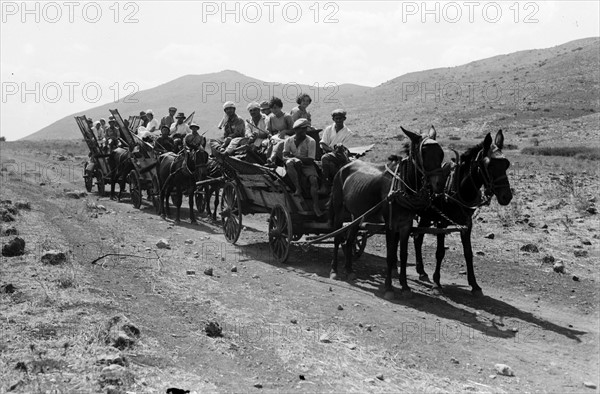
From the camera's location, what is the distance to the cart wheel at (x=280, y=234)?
1070 centimetres

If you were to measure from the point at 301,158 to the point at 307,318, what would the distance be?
3.52 m

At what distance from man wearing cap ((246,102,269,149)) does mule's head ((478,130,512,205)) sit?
5295 mm

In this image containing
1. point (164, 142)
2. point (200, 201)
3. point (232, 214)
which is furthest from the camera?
point (200, 201)

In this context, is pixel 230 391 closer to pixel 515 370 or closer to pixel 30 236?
pixel 515 370

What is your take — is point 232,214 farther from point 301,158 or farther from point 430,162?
point 430,162

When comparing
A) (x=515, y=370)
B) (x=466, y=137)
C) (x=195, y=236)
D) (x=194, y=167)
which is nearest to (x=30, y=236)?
(x=195, y=236)

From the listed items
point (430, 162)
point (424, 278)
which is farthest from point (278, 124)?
point (430, 162)

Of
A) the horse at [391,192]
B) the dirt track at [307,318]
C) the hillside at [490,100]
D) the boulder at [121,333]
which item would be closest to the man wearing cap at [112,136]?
the dirt track at [307,318]

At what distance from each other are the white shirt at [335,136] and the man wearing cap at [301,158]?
36 cm

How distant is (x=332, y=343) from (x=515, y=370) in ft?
5.84

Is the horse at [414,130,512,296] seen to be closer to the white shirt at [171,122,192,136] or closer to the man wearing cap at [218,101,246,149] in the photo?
the man wearing cap at [218,101,246,149]

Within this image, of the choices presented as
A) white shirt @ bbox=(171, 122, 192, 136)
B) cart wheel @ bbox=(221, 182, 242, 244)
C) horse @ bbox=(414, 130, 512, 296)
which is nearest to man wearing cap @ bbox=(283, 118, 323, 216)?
horse @ bbox=(414, 130, 512, 296)

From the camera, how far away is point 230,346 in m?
6.39

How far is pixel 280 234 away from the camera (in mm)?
10945
